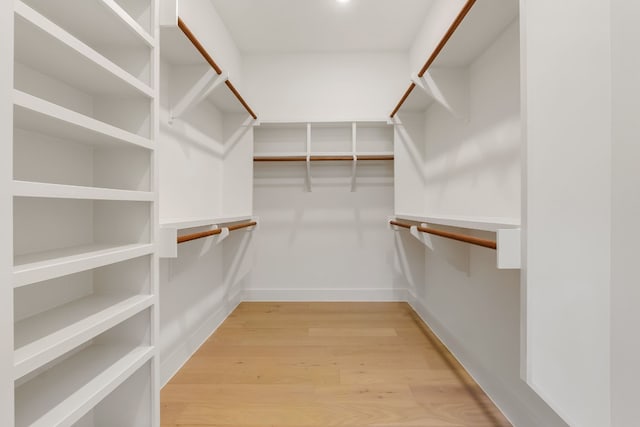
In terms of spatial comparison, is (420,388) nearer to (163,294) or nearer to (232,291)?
(163,294)

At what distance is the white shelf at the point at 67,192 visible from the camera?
0.61 metres

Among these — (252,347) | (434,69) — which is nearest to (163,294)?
(252,347)

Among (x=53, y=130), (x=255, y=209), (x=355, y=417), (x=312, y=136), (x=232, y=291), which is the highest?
(x=312, y=136)

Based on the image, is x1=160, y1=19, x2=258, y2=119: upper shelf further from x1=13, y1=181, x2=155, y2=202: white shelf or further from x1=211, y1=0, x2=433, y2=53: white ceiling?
x1=13, y1=181, x2=155, y2=202: white shelf

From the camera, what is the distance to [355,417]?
4.11 ft

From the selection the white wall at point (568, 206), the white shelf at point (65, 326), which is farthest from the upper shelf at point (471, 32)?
the white shelf at point (65, 326)

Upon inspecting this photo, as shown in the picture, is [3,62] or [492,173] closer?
[3,62]

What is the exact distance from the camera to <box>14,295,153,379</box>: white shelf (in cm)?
65

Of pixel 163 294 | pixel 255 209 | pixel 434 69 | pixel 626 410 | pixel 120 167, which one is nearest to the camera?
pixel 626 410

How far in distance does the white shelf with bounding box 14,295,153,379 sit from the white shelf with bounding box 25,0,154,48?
86 cm

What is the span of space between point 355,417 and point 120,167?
1307 mm

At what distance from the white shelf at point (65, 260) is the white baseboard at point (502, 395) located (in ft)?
4.83

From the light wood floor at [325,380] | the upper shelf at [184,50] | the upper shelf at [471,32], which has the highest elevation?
the upper shelf at [471,32]

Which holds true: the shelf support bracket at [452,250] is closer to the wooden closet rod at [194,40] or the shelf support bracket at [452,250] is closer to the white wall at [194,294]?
the white wall at [194,294]
